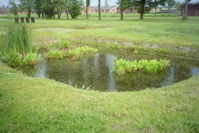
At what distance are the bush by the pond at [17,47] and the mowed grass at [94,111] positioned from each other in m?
4.26

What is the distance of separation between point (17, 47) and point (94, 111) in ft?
23.4

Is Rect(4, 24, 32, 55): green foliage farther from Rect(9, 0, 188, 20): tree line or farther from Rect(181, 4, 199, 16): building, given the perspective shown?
Rect(181, 4, 199, 16): building

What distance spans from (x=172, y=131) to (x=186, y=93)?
2.13 metres

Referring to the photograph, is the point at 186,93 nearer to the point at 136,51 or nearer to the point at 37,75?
the point at 37,75

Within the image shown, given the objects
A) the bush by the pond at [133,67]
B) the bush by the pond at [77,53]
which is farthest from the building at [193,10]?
the bush by the pond at [133,67]

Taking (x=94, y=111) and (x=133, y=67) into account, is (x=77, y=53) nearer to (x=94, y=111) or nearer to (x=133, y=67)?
(x=133, y=67)

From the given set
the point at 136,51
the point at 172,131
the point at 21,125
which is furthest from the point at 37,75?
the point at 136,51

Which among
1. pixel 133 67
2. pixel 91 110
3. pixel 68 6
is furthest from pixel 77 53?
pixel 68 6

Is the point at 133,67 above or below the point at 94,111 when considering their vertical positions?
above

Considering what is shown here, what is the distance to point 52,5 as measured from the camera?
44.9 m

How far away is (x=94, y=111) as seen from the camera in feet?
14.2

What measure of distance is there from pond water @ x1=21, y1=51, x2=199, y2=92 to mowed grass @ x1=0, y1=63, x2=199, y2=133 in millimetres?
1911

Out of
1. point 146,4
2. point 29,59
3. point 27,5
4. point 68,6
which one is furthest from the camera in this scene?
point 27,5

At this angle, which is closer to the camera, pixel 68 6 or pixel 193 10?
pixel 68 6
